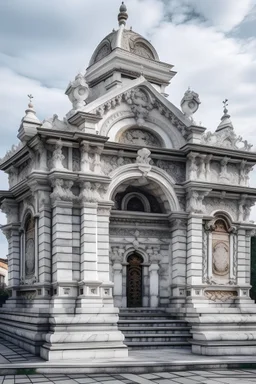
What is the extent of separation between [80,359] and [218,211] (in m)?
9.05

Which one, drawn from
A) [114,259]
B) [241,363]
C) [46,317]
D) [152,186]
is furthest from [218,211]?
[46,317]

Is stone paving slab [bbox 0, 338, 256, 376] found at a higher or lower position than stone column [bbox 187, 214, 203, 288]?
lower

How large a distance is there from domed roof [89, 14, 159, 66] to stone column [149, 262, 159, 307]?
35.7ft

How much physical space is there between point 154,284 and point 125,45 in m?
12.0

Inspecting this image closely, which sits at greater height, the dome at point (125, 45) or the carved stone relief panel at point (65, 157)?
the dome at point (125, 45)

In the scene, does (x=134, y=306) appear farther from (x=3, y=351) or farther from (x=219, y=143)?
(x=219, y=143)

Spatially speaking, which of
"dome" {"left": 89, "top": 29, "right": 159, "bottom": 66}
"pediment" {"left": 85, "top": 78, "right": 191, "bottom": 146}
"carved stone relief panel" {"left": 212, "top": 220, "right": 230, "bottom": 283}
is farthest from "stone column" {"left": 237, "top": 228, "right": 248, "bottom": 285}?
"dome" {"left": 89, "top": 29, "right": 159, "bottom": 66}

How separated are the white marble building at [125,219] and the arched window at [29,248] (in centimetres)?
5

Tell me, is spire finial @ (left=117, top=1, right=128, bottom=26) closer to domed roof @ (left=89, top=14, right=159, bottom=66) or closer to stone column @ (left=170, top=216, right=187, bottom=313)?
domed roof @ (left=89, top=14, right=159, bottom=66)

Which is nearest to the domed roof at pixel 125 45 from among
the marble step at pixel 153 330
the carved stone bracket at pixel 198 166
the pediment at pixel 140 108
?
the pediment at pixel 140 108

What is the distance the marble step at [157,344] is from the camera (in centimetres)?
1755

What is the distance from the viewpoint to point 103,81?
2386cm

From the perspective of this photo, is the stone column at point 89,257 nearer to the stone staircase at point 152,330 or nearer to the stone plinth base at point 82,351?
the stone plinth base at point 82,351

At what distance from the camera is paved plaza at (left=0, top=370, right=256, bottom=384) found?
41.1 ft
